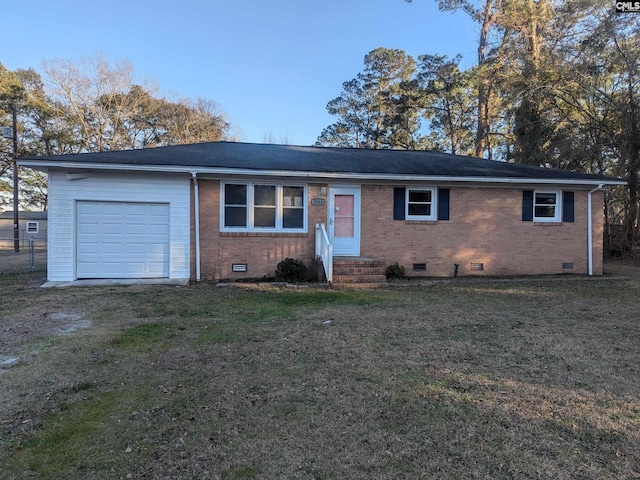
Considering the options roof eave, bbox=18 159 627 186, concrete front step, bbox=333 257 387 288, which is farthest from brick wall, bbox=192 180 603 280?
concrete front step, bbox=333 257 387 288

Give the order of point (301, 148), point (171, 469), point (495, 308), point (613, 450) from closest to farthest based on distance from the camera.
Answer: point (171, 469), point (613, 450), point (495, 308), point (301, 148)

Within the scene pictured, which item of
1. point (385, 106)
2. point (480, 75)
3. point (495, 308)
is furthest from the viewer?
point (385, 106)

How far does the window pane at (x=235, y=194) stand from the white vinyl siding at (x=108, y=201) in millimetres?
959

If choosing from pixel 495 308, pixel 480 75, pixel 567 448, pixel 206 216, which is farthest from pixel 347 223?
pixel 480 75

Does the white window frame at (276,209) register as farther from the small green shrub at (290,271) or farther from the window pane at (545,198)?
the window pane at (545,198)

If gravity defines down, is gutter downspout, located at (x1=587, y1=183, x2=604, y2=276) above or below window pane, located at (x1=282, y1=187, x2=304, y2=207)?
below

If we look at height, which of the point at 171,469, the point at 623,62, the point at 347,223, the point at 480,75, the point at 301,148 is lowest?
the point at 171,469

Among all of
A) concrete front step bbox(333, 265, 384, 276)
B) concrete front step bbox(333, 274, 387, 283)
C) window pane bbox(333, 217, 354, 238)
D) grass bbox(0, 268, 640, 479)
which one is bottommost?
grass bbox(0, 268, 640, 479)

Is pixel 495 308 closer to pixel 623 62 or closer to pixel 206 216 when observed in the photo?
pixel 206 216

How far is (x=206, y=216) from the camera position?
1004 cm

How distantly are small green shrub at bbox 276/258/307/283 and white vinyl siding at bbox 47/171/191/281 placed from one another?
2.34 metres

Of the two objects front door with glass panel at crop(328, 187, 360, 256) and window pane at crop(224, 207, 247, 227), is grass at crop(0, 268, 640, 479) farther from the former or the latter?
front door with glass panel at crop(328, 187, 360, 256)

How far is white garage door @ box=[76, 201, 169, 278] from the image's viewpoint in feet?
31.5

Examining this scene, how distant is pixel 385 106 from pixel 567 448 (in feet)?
98.4
